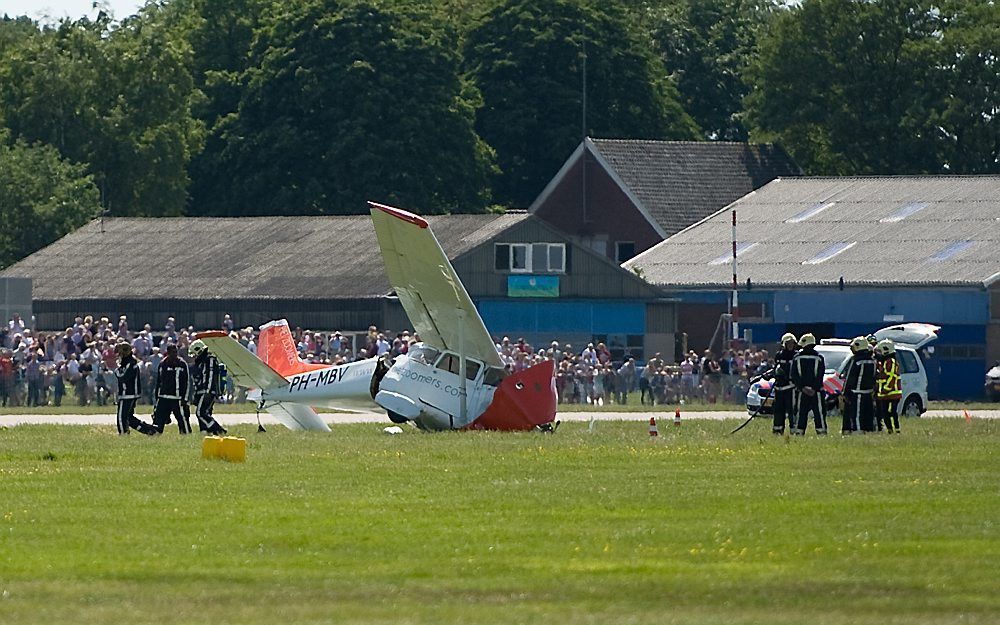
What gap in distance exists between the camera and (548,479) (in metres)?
22.7

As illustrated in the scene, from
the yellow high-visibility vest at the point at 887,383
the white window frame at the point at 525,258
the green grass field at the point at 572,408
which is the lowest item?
the green grass field at the point at 572,408

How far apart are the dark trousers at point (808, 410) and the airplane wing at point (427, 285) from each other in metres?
4.71

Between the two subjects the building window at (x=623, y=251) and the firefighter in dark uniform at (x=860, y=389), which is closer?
the firefighter in dark uniform at (x=860, y=389)

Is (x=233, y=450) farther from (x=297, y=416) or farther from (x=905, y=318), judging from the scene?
(x=905, y=318)

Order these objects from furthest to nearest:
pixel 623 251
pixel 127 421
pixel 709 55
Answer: pixel 709 55, pixel 623 251, pixel 127 421

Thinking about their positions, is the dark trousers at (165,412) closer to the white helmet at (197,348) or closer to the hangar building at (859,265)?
the white helmet at (197,348)

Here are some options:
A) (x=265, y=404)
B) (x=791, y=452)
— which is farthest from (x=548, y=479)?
(x=265, y=404)

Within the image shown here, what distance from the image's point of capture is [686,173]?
255 ft

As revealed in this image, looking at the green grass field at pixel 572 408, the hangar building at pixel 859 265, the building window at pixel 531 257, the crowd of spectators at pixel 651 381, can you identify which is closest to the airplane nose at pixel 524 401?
the green grass field at pixel 572 408

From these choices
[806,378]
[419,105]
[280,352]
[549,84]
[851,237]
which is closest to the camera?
[806,378]

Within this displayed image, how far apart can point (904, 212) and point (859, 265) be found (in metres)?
4.55

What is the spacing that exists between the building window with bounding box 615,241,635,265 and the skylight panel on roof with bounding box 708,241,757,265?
1226 centimetres

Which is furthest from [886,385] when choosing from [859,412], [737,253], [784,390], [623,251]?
[623,251]

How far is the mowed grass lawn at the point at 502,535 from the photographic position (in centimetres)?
1406
